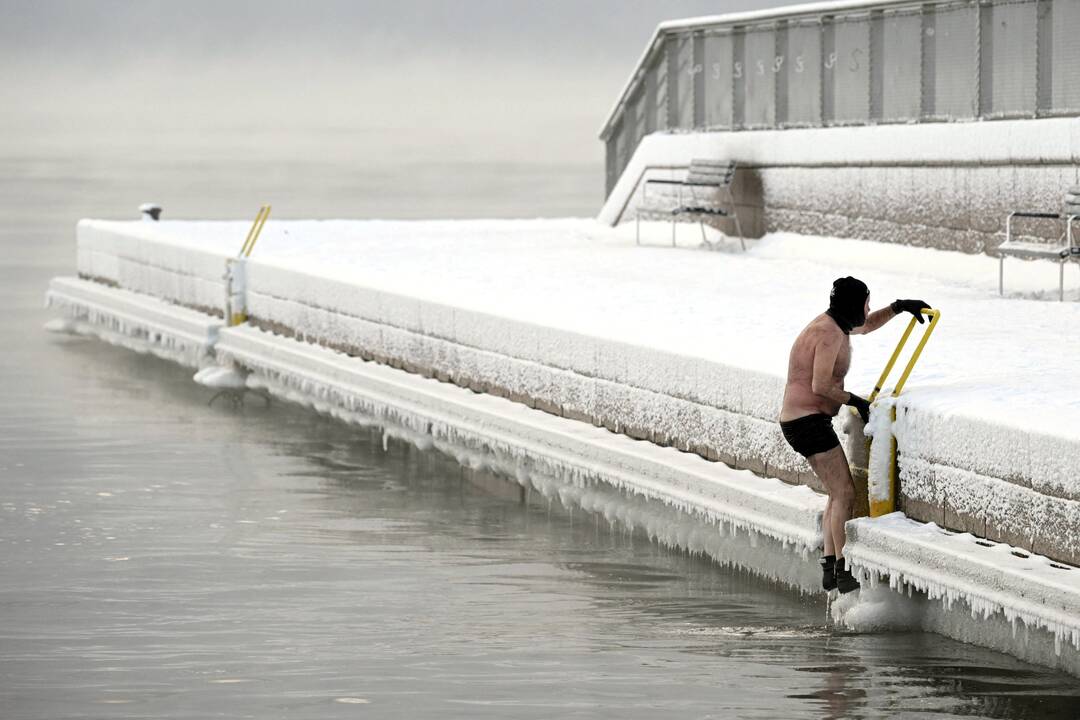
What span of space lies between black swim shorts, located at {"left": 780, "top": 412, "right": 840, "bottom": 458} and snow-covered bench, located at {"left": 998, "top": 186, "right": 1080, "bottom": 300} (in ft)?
20.8

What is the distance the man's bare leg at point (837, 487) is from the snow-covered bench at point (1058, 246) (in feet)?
20.8

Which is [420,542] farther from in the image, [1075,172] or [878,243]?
[878,243]

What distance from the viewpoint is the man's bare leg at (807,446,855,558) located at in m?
10.8

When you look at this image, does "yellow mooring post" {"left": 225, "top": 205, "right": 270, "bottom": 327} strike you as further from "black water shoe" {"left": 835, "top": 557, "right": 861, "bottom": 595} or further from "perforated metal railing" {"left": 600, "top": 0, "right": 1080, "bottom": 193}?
"black water shoe" {"left": 835, "top": 557, "right": 861, "bottom": 595}

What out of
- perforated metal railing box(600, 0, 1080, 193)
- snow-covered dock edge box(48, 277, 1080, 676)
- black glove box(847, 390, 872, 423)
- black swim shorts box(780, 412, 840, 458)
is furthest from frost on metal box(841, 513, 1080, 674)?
perforated metal railing box(600, 0, 1080, 193)

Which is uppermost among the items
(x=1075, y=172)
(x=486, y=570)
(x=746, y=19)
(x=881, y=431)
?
(x=746, y=19)

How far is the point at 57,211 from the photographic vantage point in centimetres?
6141

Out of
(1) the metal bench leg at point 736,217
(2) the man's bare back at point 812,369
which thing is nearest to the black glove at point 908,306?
(2) the man's bare back at point 812,369

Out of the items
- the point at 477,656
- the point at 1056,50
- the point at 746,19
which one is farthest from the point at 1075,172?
the point at 477,656

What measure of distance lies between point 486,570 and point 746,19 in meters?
13.5

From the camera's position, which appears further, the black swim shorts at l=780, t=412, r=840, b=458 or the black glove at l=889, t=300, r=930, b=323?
the black glove at l=889, t=300, r=930, b=323

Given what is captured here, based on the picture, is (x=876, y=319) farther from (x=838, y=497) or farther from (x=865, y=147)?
(x=865, y=147)

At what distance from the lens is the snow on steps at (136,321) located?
22.8 m

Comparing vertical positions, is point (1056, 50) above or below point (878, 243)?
above
